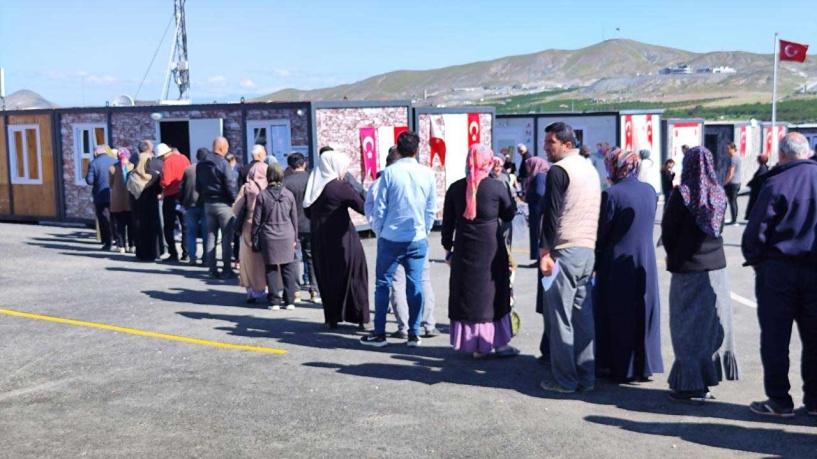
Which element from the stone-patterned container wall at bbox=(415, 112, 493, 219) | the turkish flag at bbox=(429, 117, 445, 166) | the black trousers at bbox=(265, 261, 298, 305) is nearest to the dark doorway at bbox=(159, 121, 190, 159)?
the stone-patterned container wall at bbox=(415, 112, 493, 219)

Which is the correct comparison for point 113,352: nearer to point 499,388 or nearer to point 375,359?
point 375,359

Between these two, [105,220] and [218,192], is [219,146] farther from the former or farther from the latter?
[105,220]

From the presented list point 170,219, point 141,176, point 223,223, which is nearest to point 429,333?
point 223,223

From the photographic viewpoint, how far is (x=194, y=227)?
14.5 m

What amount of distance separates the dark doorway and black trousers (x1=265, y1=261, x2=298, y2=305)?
913 cm

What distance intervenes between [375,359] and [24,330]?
4.12 metres

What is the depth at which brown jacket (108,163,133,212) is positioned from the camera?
1616cm

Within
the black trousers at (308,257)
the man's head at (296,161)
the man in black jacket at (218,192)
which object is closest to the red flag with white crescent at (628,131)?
the man in black jacket at (218,192)

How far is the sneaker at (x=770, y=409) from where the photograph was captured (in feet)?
22.1

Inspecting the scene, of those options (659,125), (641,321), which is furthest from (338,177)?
(659,125)

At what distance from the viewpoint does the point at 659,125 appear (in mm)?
28625

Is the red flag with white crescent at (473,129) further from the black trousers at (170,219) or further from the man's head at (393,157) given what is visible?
the man's head at (393,157)

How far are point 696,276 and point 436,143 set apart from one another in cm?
1330

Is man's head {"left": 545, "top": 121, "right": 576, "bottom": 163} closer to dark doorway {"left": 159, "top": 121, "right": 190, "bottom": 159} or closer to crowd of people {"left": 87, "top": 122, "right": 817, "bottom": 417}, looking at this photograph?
crowd of people {"left": 87, "top": 122, "right": 817, "bottom": 417}
